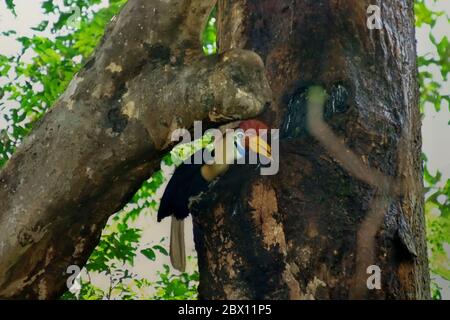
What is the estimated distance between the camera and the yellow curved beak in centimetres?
162

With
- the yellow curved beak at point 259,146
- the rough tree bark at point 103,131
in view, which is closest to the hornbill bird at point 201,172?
the yellow curved beak at point 259,146

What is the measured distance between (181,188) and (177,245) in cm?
56

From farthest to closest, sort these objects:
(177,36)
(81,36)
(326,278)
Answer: (81,36)
(177,36)
(326,278)

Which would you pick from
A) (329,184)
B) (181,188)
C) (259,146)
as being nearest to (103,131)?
(259,146)

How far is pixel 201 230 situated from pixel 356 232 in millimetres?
348

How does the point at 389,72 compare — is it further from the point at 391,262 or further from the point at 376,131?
the point at 391,262

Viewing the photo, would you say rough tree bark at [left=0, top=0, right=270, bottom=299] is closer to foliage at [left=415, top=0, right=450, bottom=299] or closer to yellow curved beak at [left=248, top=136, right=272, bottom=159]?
yellow curved beak at [left=248, top=136, right=272, bottom=159]

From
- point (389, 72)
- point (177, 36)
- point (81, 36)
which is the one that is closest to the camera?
point (177, 36)

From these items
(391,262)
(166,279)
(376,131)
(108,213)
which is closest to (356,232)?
(391,262)

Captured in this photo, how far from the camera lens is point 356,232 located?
150 centimetres

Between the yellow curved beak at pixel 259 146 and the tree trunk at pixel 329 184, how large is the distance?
0.04 metres

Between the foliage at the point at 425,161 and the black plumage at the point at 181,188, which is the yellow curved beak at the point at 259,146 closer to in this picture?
the black plumage at the point at 181,188

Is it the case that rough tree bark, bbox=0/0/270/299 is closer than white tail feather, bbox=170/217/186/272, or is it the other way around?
rough tree bark, bbox=0/0/270/299

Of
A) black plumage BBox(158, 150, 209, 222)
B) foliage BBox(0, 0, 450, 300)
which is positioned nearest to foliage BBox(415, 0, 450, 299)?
foliage BBox(0, 0, 450, 300)
